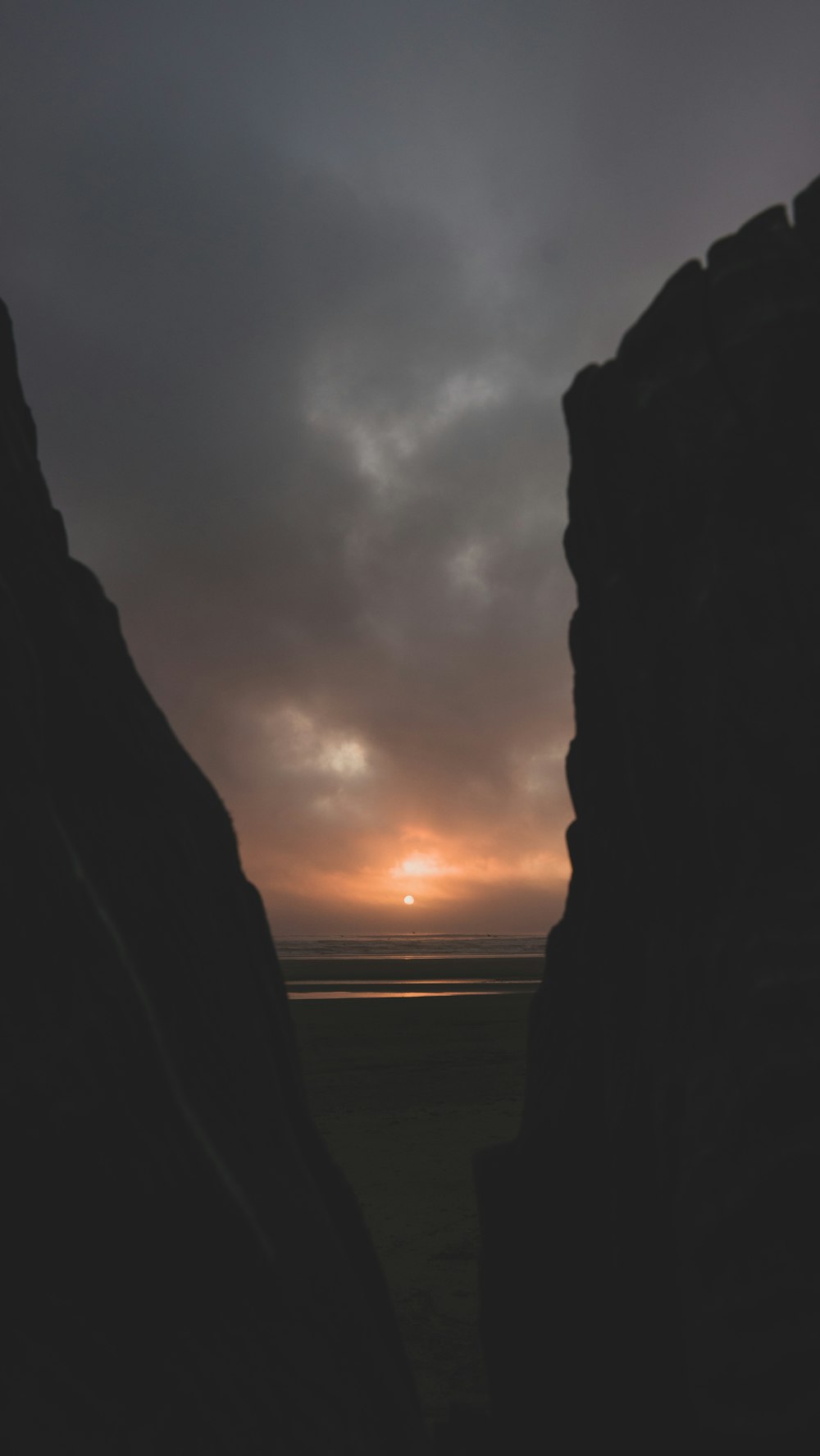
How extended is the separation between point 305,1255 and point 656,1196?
1210mm

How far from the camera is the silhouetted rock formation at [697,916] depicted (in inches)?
90.8

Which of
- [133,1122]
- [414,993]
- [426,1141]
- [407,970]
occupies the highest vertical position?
[133,1122]

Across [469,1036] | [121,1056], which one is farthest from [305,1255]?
[469,1036]

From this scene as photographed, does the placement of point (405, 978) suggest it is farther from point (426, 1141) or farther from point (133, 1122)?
point (133, 1122)

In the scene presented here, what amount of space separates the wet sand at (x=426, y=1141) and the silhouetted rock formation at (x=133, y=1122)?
2.06 meters

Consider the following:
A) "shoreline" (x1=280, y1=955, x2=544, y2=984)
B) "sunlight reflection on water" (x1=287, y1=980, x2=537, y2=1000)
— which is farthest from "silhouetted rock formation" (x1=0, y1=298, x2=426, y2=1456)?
"shoreline" (x1=280, y1=955, x2=544, y2=984)

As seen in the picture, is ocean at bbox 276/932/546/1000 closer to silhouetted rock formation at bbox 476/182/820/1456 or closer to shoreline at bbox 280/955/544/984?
shoreline at bbox 280/955/544/984

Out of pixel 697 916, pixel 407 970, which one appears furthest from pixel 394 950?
pixel 697 916

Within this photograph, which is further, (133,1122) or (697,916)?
(697,916)

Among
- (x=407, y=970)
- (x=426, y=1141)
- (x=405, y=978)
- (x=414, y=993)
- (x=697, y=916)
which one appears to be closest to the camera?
(x=697, y=916)

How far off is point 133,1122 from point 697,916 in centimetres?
185

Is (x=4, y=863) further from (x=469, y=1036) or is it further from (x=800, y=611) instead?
(x=469, y=1036)

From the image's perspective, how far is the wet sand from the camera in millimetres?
4531

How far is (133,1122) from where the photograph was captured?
2088mm
